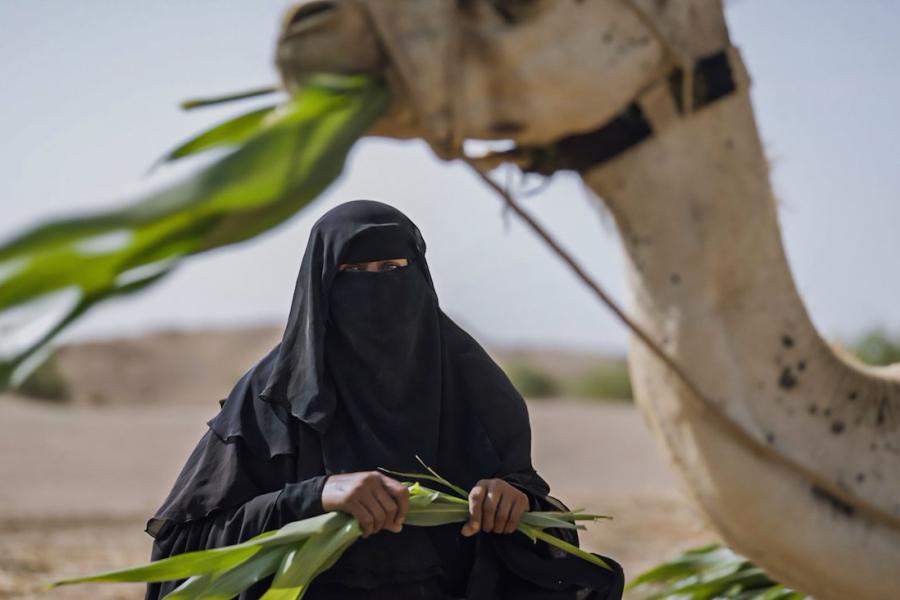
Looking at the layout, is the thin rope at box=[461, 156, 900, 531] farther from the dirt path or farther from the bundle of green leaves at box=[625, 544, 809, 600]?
the bundle of green leaves at box=[625, 544, 809, 600]

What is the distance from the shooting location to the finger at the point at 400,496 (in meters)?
3.00

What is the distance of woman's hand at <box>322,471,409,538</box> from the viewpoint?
301 cm

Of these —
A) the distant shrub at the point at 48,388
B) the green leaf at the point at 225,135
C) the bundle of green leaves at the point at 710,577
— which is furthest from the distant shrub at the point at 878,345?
the distant shrub at the point at 48,388

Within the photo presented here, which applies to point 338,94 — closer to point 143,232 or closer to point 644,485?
point 143,232

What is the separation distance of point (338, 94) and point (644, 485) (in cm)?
1516

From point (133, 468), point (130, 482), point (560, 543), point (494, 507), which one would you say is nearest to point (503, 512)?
point (494, 507)

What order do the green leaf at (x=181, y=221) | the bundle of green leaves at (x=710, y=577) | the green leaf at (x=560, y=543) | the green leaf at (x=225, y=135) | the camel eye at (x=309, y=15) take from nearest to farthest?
the green leaf at (x=181, y=221), the green leaf at (x=225, y=135), the camel eye at (x=309, y=15), the green leaf at (x=560, y=543), the bundle of green leaves at (x=710, y=577)

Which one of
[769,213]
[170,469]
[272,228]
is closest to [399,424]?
[769,213]

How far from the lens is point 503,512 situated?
3.16m

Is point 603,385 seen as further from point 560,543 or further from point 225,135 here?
point 225,135

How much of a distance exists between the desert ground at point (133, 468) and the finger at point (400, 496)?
781 millimetres

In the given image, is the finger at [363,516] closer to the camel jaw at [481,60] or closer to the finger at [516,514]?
the finger at [516,514]

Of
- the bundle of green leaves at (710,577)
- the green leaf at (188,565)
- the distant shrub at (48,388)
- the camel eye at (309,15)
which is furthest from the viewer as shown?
the distant shrub at (48,388)

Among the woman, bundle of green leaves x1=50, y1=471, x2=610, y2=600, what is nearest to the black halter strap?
the woman
